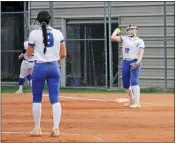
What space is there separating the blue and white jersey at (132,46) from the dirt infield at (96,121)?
117 centimetres

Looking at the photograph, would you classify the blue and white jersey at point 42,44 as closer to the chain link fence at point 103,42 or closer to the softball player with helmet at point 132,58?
the softball player with helmet at point 132,58

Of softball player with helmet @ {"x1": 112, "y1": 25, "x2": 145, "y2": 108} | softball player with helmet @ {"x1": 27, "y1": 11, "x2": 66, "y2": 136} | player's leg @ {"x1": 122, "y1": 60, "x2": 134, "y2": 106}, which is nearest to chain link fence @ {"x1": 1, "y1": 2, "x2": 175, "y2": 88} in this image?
player's leg @ {"x1": 122, "y1": 60, "x2": 134, "y2": 106}

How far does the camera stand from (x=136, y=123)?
9.64 metres

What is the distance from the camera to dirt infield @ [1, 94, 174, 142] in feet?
26.0

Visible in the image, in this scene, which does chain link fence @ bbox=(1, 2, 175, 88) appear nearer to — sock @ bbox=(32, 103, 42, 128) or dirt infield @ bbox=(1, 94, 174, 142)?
dirt infield @ bbox=(1, 94, 174, 142)

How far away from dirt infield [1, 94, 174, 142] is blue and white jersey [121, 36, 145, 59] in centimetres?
117

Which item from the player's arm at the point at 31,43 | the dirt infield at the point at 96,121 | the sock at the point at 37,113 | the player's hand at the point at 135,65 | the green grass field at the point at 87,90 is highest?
the player's arm at the point at 31,43

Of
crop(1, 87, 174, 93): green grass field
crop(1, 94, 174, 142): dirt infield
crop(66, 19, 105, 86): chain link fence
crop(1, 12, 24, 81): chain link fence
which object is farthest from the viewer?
crop(1, 12, 24, 81): chain link fence

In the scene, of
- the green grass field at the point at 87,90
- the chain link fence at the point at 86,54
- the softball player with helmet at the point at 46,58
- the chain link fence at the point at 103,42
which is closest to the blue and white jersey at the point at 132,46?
the softball player with helmet at the point at 46,58

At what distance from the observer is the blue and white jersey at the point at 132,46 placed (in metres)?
11.9

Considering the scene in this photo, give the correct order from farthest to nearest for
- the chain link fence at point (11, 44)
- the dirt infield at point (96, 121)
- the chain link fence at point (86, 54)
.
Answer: the chain link fence at point (11, 44), the chain link fence at point (86, 54), the dirt infield at point (96, 121)

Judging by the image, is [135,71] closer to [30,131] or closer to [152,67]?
[30,131]

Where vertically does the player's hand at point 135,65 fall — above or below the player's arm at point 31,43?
below

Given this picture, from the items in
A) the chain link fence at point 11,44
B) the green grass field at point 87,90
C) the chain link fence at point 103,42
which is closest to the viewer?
the green grass field at point 87,90
